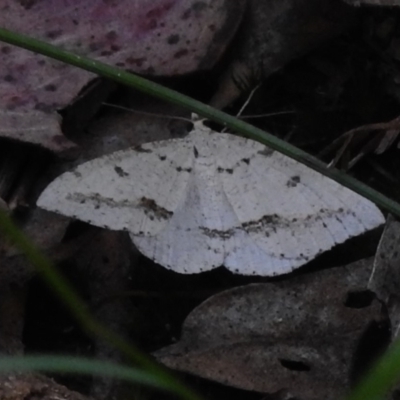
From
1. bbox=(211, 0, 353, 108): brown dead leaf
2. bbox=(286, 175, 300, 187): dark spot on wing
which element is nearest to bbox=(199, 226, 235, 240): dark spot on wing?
bbox=(286, 175, 300, 187): dark spot on wing

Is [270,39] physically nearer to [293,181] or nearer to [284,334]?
[293,181]

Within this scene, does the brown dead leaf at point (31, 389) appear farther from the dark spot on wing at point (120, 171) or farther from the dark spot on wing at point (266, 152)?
the dark spot on wing at point (266, 152)

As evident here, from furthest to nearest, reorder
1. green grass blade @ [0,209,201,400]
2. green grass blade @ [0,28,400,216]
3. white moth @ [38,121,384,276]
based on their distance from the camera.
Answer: white moth @ [38,121,384,276]
green grass blade @ [0,28,400,216]
green grass blade @ [0,209,201,400]

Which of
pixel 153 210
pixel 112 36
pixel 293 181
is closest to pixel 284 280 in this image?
pixel 293 181

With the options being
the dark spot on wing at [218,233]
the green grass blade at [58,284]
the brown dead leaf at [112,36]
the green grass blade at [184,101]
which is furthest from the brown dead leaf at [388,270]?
the green grass blade at [58,284]

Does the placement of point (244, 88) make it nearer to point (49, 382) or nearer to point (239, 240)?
point (239, 240)

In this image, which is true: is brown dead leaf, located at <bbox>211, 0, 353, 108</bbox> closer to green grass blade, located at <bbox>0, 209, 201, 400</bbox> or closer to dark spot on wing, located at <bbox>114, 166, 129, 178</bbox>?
dark spot on wing, located at <bbox>114, 166, 129, 178</bbox>

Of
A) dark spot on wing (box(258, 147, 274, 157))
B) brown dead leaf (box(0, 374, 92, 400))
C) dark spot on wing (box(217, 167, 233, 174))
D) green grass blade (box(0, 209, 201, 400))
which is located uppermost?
green grass blade (box(0, 209, 201, 400))

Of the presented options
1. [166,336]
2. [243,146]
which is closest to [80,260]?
[166,336]
